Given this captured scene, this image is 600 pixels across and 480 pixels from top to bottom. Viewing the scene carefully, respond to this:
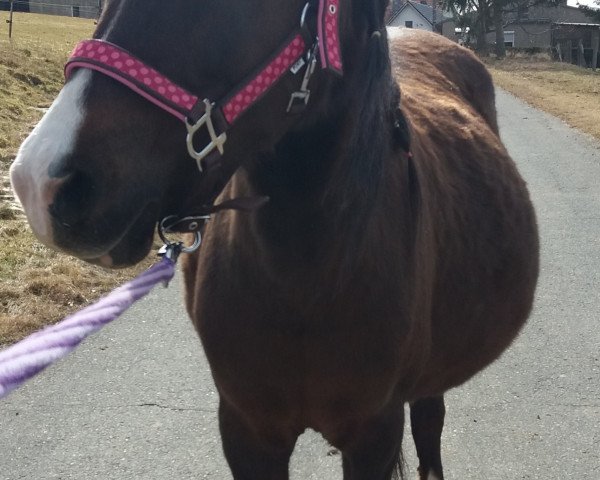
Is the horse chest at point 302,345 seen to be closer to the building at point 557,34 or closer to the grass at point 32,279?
the grass at point 32,279

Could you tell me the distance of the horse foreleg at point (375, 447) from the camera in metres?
2.39

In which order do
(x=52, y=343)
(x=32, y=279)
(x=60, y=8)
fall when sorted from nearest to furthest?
(x=52, y=343) < (x=32, y=279) < (x=60, y=8)

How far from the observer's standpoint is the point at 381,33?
199 centimetres

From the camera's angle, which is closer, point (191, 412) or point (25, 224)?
point (191, 412)

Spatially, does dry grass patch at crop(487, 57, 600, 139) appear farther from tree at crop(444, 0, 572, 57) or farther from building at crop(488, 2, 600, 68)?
building at crop(488, 2, 600, 68)

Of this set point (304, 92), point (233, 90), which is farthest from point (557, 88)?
point (233, 90)

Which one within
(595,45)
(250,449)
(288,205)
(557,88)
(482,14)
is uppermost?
(482,14)

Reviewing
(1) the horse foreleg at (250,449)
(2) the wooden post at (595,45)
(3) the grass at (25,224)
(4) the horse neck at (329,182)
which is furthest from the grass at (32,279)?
(2) the wooden post at (595,45)

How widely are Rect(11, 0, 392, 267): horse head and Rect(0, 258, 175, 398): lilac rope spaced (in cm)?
72

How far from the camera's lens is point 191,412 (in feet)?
13.1

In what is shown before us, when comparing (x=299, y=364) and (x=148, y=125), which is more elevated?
(x=148, y=125)

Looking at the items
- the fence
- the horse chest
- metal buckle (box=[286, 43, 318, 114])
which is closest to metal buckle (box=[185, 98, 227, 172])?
metal buckle (box=[286, 43, 318, 114])

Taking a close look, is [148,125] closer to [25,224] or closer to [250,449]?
[250,449]

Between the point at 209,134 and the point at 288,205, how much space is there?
41cm
